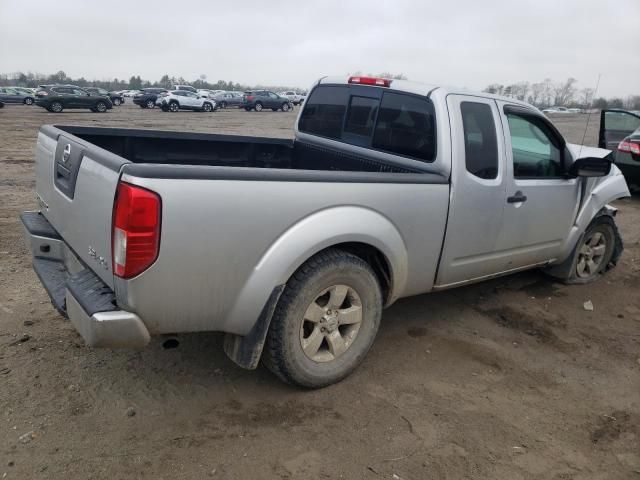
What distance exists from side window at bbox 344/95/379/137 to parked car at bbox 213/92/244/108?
127ft

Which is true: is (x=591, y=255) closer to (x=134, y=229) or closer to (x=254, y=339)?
(x=254, y=339)

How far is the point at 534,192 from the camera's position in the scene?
411 centimetres

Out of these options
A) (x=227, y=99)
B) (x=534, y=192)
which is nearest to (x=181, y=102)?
(x=227, y=99)

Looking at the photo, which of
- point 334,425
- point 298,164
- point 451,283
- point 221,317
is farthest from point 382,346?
point 298,164

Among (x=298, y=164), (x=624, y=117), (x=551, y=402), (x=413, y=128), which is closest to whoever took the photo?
(x=551, y=402)

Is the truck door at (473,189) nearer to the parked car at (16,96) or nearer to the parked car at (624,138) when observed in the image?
the parked car at (624,138)

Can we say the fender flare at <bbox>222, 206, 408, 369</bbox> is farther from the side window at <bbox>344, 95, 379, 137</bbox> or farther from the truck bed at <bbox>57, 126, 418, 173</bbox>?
the side window at <bbox>344, 95, 379, 137</bbox>

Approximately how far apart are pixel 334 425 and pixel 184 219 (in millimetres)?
1401

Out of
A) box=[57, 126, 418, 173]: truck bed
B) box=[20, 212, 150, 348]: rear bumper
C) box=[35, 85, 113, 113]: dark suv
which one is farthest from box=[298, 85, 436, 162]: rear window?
box=[35, 85, 113, 113]: dark suv

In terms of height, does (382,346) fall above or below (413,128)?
below

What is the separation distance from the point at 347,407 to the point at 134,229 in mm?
1595

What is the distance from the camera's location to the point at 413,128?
12.3 feet

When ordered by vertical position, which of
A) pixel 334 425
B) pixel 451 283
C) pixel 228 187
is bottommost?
pixel 334 425

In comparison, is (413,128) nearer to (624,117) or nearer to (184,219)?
(184,219)
